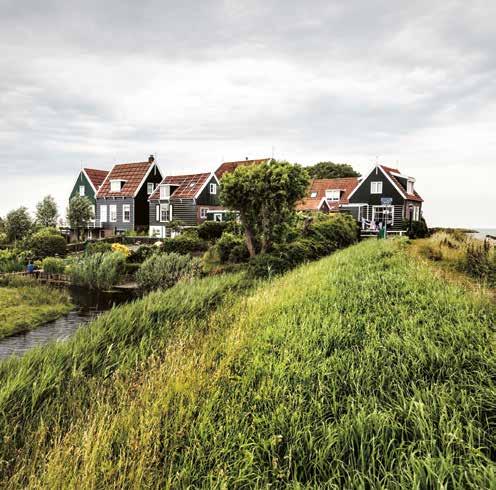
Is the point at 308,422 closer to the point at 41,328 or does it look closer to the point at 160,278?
the point at 41,328

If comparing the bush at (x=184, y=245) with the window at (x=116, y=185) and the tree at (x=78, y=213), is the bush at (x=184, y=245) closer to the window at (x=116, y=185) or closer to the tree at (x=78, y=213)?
the tree at (x=78, y=213)

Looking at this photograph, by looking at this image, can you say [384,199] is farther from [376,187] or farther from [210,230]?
[210,230]

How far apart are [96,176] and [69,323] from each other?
1613 inches

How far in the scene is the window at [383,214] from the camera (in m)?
39.2

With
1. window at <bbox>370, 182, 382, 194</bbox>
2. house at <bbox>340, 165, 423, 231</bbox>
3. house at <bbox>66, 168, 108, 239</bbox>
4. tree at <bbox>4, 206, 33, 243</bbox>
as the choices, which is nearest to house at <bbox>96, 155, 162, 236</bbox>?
house at <bbox>66, 168, 108, 239</bbox>

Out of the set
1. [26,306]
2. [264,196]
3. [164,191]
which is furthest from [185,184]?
[26,306]

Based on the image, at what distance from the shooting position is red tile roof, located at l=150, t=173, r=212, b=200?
4166 cm

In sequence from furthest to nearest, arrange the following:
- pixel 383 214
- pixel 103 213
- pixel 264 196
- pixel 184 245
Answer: pixel 103 213 < pixel 383 214 < pixel 184 245 < pixel 264 196

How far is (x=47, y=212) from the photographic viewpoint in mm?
42656

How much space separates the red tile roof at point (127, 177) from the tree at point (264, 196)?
28483mm

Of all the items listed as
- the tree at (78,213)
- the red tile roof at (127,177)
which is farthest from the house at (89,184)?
the tree at (78,213)

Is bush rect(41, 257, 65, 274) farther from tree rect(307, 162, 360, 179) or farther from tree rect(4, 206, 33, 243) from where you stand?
tree rect(307, 162, 360, 179)

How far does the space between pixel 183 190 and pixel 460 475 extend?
40969mm

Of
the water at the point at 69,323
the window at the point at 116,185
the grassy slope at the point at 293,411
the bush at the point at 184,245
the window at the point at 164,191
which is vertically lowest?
the water at the point at 69,323
